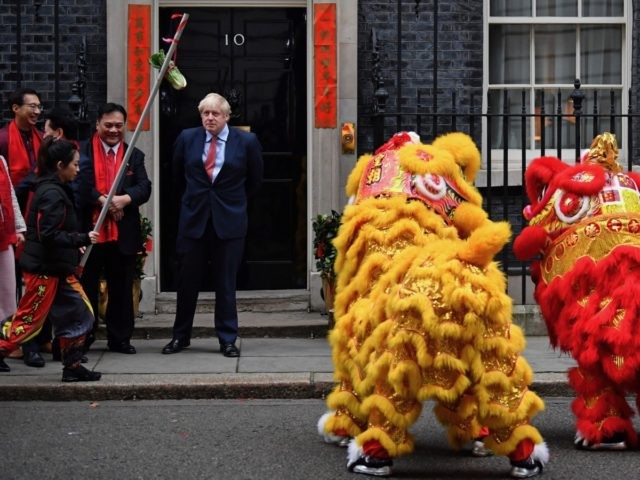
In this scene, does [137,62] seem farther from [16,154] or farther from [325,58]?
[16,154]

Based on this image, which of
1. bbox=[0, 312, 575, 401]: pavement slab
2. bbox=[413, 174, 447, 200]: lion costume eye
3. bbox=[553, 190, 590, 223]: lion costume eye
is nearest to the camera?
bbox=[413, 174, 447, 200]: lion costume eye

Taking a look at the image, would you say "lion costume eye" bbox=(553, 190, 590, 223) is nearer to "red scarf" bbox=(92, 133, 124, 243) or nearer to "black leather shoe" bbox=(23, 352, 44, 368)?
"red scarf" bbox=(92, 133, 124, 243)

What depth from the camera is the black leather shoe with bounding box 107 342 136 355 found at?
9578 millimetres

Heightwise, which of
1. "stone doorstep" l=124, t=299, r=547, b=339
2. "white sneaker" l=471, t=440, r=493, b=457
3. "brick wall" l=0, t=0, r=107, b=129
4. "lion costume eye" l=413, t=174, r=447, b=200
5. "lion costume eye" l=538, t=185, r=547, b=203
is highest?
"brick wall" l=0, t=0, r=107, b=129

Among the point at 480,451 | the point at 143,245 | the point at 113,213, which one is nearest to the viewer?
the point at 480,451

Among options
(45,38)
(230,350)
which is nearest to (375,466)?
(230,350)

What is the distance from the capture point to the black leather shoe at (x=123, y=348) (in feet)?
31.4

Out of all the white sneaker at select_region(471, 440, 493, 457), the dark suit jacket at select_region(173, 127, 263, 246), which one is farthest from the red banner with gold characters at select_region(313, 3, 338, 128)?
the white sneaker at select_region(471, 440, 493, 457)

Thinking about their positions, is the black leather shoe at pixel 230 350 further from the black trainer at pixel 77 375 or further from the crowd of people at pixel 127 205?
the black trainer at pixel 77 375

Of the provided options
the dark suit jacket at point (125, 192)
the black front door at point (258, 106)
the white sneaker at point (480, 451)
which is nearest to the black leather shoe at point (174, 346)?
the dark suit jacket at point (125, 192)

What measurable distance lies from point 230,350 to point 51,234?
6.15ft

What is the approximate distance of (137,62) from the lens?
35.3 ft

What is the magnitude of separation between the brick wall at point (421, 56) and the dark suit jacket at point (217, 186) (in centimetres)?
206

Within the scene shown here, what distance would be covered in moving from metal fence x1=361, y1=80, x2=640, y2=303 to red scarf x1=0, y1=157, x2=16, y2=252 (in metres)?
3.12
